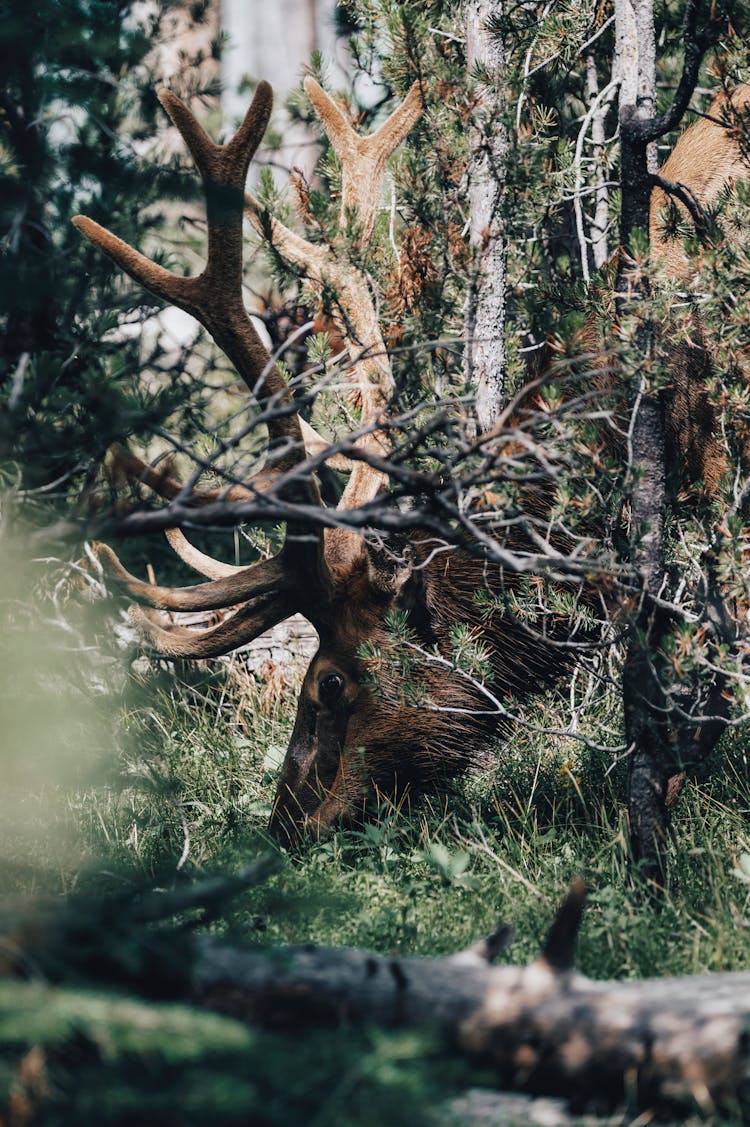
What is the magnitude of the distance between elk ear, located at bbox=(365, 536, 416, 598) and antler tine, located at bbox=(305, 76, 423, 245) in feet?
3.90

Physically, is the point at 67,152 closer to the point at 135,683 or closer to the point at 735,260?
the point at 735,260

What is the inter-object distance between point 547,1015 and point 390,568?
2.07 m

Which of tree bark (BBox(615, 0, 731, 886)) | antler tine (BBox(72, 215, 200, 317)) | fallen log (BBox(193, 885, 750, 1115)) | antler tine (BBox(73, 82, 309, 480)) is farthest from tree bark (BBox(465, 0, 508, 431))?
fallen log (BBox(193, 885, 750, 1115))

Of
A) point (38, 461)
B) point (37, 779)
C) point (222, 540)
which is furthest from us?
point (222, 540)

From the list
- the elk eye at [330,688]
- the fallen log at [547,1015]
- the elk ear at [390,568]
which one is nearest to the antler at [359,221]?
the elk ear at [390,568]

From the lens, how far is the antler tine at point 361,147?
12.4ft

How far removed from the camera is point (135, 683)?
17.5 feet

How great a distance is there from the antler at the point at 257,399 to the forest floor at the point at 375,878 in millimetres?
539

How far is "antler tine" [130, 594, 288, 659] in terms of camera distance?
3.83 m

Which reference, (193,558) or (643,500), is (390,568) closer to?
(193,558)

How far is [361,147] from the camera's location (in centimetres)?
389

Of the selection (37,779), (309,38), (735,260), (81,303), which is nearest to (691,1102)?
(37,779)

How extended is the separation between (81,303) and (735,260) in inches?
107

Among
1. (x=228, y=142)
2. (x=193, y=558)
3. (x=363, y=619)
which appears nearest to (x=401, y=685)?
(x=363, y=619)
